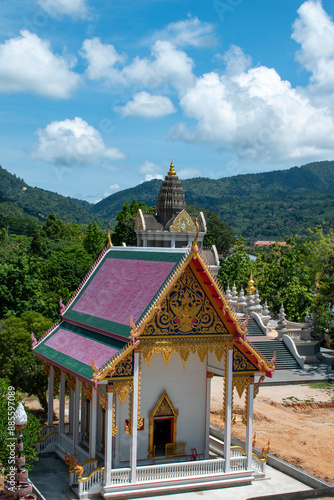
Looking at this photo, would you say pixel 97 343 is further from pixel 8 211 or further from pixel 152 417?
pixel 8 211

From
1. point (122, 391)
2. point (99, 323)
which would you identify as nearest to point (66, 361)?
point (99, 323)

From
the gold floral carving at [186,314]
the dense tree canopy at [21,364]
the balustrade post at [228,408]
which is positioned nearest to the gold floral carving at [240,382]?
the balustrade post at [228,408]

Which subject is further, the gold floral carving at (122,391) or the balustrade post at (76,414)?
the balustrade post at (76,414)

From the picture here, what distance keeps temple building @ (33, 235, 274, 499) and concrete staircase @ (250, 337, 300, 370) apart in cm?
1903

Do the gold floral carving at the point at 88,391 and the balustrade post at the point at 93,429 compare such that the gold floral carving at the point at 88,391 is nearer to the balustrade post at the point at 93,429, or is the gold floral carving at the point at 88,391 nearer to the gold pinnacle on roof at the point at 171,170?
the balustrade post at the point at 93,429

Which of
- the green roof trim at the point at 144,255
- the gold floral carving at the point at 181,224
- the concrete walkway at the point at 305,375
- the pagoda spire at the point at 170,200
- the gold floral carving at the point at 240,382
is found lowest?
the concrete walkway at the point at 305,375

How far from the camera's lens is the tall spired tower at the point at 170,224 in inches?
2314

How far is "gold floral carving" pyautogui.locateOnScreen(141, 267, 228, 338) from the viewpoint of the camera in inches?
681

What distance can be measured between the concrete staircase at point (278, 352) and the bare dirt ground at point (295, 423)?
3.84m

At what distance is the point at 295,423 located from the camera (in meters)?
27.4

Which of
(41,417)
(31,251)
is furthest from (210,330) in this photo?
(31,251)

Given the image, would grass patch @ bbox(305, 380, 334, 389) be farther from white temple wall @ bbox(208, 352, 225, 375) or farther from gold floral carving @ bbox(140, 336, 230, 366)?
gold floral carving @ bbox(140, 336, 230, 366)

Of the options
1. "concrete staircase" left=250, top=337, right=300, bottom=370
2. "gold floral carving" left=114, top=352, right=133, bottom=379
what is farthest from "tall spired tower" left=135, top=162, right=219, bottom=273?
"gold floral carving" left=114, top=352, right=133, bottom=379

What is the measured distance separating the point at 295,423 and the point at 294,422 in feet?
0.46
